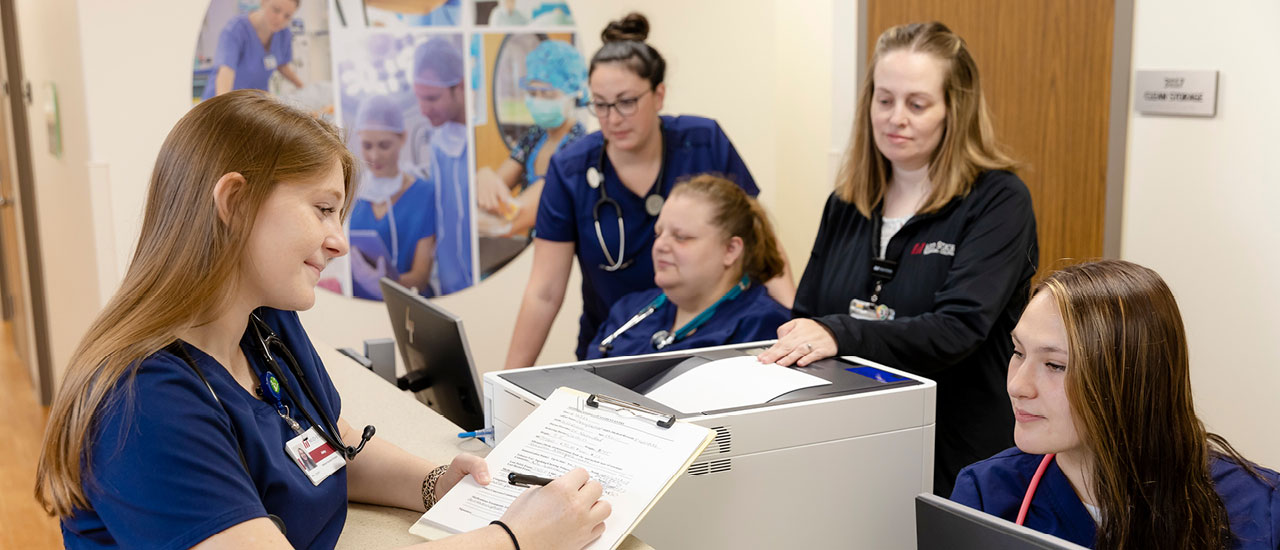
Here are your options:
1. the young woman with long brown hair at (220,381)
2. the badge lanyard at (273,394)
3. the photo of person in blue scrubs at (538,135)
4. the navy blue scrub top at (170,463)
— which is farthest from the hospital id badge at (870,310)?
the photo of person in blue scrubs at (538,135)

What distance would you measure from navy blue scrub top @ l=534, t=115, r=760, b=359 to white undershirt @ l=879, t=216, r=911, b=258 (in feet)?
2.01

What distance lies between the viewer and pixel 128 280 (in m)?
1.03

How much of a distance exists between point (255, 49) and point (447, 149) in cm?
66

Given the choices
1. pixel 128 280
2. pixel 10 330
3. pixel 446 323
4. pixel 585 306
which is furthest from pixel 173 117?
pixel 10 330

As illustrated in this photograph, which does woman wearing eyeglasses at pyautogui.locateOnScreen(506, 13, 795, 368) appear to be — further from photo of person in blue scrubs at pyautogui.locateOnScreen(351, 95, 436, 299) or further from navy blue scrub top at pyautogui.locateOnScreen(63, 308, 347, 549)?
navy blue scrub top at pyautogui.locateOnScreen(63, 308, 347, 549)

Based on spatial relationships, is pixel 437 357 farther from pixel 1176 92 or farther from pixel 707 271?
pixel 1176 92

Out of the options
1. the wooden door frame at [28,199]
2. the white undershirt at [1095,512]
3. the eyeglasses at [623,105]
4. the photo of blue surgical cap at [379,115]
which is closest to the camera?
the white undershirt at [1095,512]

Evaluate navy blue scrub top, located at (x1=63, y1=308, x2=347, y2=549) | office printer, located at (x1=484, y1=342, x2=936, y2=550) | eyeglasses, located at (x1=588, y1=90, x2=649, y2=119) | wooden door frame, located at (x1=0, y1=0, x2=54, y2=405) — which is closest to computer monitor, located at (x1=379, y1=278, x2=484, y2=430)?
office printer, located at (x1=484, y1=342, x2=936, y2=550)

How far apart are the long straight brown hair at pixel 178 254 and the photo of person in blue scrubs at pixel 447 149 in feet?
8.09

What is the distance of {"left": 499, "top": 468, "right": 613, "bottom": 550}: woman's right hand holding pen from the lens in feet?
3.58

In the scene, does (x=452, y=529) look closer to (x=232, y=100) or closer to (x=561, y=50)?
(x=232, y=100)

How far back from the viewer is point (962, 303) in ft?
5.66

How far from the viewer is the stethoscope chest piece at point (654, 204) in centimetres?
248

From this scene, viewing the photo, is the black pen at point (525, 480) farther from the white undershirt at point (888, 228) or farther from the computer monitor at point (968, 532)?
the white undershirt at point (888, 228)
